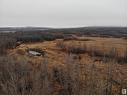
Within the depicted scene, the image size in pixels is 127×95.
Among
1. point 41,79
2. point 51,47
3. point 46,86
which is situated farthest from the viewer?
point 51,47

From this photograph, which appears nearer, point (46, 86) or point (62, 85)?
point (46, 86)

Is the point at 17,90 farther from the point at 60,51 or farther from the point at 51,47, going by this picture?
the point at 51,47

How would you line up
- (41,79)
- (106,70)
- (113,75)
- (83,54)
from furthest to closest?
(83,54) < (106,70) < (113,75) < (41,79)

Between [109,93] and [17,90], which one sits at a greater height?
[17,90]

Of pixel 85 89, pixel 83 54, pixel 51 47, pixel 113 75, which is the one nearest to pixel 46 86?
pixel 85 89

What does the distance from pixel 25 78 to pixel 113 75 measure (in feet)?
34.9

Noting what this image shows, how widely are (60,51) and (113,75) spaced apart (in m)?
21.5

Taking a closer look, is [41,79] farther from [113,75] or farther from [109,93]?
[113,75]

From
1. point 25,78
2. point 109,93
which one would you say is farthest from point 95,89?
point 25,78

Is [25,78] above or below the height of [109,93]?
above

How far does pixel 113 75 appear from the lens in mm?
26047

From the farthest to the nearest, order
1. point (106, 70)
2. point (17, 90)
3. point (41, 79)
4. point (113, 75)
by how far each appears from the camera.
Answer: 1. point (106, 70)
2. point (113, 75)
3. point (41, 79)
4. point (17, 90)

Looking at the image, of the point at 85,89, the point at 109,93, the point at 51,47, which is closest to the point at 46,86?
the point at 85,89

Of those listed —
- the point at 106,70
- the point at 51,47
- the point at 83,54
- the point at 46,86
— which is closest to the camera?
the point at 46,86
